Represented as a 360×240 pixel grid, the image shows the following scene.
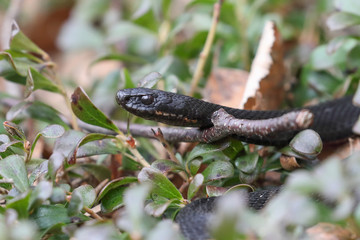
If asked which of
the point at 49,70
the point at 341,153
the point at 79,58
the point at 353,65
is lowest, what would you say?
the point at 79,58

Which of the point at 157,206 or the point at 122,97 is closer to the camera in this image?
the point at 157,206

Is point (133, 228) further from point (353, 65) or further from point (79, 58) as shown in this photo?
point (79, 58)

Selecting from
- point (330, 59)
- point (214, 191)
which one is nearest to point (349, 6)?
point (330, 59)

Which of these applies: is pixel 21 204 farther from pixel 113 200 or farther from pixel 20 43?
pixel 20 43

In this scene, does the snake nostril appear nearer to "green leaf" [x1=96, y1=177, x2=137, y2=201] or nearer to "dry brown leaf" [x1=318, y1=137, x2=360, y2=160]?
"green leaf" [x1=96, y1=177, x2=137, y2=201]

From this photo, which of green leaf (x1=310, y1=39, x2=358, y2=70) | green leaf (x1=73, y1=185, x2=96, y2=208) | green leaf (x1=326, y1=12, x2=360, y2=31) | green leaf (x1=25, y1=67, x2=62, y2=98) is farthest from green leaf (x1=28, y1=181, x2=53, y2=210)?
green leaf (x1=310, y1=39, x2=358, y2=70)

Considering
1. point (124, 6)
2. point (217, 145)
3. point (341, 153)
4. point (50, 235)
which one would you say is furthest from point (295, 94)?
point (124, 6)

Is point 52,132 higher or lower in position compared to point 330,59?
higher
